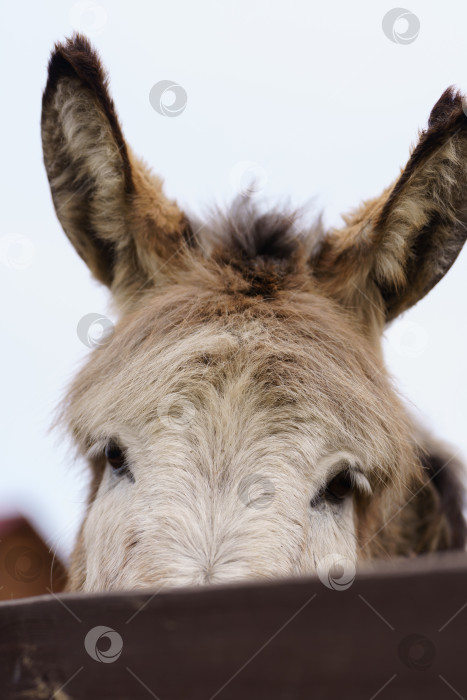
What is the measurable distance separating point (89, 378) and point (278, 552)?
1182mm

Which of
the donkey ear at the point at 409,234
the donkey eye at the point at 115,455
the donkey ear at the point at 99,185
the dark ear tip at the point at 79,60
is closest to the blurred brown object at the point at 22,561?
the donkey eye at the point at 115,455

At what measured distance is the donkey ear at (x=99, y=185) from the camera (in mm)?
2721

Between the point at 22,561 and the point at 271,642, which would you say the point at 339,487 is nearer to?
the point at 271,642

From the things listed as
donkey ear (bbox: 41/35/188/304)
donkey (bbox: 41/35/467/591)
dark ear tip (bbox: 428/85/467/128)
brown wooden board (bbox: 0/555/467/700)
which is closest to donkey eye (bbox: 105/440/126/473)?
donkey (bbox: 41/35/467/591)

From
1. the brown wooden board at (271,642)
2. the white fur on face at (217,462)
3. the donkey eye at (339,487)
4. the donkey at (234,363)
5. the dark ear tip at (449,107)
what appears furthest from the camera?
the dark ear tip at (449,107)

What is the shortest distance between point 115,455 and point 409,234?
64.8 inches

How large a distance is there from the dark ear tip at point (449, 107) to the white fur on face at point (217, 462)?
1060 mm

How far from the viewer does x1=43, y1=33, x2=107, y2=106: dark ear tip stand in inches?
103

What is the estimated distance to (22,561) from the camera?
14.4 ft

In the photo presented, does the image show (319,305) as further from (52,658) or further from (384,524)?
(52,658)

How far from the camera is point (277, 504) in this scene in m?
1.99

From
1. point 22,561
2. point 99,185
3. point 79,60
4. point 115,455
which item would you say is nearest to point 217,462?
point 115,455

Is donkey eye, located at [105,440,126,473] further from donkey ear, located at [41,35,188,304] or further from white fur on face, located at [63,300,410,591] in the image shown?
donkey ear, located at [41,35,188,304]

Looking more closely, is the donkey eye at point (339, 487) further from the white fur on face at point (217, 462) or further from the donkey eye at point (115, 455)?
the donkey eye at point (115, 455)
